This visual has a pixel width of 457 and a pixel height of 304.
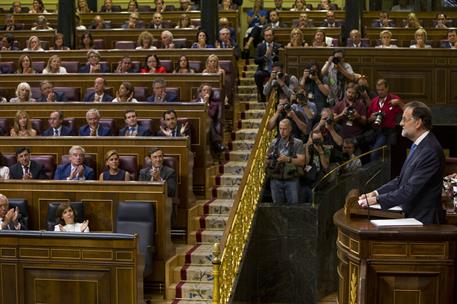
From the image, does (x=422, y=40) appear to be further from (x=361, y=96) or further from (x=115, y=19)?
(x=115, y=19)

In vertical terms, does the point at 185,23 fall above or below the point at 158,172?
above

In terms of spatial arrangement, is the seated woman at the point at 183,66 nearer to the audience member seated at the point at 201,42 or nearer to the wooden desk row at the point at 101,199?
the audience member seated at the point at 201,42

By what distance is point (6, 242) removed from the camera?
581 centimetres

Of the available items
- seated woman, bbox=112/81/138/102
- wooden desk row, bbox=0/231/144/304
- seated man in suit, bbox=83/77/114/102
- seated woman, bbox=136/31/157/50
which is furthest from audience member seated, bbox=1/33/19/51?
wooden desk row, bbox=0/231/144/304

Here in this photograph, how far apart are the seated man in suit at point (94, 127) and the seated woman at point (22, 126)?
49cm

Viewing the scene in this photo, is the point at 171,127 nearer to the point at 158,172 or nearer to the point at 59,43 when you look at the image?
the point at 158,172

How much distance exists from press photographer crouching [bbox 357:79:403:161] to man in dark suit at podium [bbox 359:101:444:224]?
16.1 feet

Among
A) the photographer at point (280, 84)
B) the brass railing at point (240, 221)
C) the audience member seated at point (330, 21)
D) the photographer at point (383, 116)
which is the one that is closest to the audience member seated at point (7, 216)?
the brass railing at point (240, 221)

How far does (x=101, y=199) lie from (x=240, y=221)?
3.58 feet

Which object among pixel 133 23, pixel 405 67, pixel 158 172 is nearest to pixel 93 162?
pixel 158 172

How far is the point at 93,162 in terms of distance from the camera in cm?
802

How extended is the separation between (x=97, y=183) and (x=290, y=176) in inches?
78.9

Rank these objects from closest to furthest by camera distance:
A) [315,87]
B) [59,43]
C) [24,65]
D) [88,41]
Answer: [315,87], [24,65], [59,43], [88,41]

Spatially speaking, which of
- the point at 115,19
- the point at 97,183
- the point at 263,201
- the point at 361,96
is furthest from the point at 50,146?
the point at 115,19
